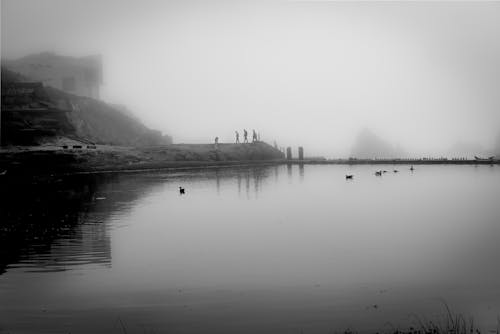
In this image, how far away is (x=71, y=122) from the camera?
70.7 m

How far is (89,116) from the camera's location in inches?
3374

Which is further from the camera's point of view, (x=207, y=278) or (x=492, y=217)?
(x=492, y=217)

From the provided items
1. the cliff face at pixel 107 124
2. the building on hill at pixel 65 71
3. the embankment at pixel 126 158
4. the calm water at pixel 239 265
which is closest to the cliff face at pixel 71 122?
the cliff face at pixel 107 124

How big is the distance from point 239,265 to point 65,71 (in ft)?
301

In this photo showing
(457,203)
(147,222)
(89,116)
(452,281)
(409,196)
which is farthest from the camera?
(89,116)

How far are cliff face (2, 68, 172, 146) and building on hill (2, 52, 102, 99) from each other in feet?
24.8

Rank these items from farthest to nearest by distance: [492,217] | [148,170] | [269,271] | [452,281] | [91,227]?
1. [148,170]
2. [492,217]
3. [91,227]
4. [269,271]
5. [452,281]

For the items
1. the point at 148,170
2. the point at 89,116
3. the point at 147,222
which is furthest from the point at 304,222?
the point at 89,116

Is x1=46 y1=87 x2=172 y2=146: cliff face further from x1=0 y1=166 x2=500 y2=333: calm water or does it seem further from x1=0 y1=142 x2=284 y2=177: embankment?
x1=0 y1=166 x2=500 y2=333: calm water

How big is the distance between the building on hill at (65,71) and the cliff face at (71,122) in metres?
7.57

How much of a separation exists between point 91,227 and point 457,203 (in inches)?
990

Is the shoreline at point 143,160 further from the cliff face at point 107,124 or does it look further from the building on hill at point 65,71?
the building on hill at point 65,71

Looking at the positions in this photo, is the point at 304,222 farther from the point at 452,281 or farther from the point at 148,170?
the point at 148,170

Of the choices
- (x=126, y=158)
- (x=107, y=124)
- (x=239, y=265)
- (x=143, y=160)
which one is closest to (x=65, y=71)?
(x=107, y=124)
